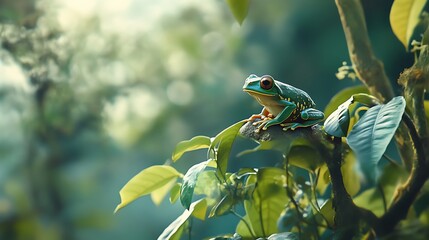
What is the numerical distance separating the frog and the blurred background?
0.79 meters

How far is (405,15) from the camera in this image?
76cm

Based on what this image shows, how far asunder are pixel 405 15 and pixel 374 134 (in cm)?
30

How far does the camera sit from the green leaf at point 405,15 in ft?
2.44

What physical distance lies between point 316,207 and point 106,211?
1.08 m

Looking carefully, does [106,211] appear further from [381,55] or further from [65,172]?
[381,55]

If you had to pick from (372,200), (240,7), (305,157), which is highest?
(240,7)

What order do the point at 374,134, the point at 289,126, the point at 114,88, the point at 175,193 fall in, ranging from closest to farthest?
the point at 374,134
the point at 289,126
the point at 175,193
the point at 114,88

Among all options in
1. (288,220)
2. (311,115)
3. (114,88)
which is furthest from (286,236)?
(114,88)

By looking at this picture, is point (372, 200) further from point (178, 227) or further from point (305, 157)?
point (178, 227)

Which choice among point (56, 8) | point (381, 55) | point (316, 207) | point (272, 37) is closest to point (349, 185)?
point (316, 207)

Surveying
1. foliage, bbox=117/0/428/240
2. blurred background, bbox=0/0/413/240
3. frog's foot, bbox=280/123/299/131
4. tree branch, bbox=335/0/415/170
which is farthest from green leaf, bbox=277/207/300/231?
blurred background, bbox=0/0/413/240

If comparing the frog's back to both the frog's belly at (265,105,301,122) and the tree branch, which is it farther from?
the tree branch

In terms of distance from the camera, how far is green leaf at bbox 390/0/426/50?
2.44 ft

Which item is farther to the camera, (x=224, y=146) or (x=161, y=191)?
(x=161, y=191)
